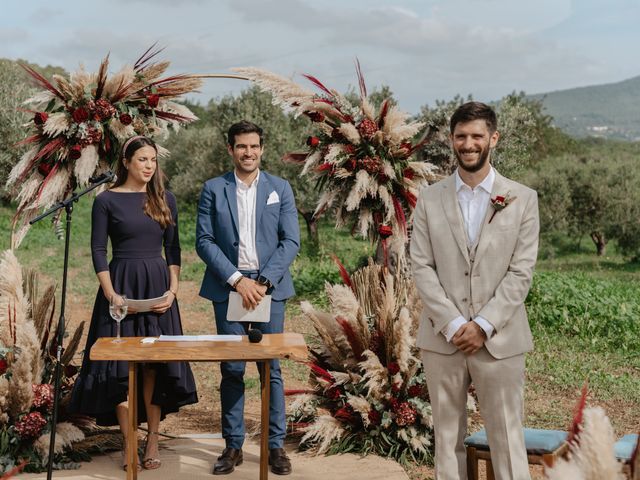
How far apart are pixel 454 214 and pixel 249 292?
4.97 feet

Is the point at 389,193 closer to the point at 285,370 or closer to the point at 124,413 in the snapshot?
the point at 124,413

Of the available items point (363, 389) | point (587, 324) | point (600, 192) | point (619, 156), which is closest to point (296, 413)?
point (363, 389)

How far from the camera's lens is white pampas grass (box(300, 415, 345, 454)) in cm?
520

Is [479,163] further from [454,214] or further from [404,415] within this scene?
[404,415]

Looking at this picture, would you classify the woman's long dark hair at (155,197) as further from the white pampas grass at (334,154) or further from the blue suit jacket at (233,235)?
the white pampas grass at (334,154)

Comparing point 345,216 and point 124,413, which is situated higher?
point 345,216

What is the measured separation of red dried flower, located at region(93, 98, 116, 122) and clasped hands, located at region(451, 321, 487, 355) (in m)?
3.02

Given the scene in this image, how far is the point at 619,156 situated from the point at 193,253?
660 inches

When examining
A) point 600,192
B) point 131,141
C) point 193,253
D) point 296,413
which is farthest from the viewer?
point 600,192

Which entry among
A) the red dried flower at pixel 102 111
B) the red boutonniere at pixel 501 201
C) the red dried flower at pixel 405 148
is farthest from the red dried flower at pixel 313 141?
the red boutonniere at pixel 501 201

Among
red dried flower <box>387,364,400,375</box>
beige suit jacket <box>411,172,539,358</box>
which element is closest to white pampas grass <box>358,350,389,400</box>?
red dried flower <box>387,364,400,375</box>

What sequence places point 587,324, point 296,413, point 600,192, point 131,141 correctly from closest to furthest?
point 131,141 → point 296,413 → point 587,324 → point 600,192

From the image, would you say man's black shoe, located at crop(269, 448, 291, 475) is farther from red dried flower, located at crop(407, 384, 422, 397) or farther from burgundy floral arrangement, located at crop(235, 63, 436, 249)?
burgundy floral arrangement, located at crop(235, 63, 436, 249)

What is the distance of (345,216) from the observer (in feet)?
19.4
